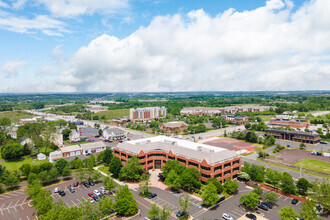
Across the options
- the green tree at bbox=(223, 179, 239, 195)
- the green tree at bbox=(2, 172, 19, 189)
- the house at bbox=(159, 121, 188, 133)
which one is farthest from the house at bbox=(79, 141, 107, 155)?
the green tree at bbox=(223, 179, 239, 195)

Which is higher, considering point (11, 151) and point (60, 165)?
point (60, 165)

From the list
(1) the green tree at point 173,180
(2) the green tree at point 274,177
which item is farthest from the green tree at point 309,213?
(1) the green tree at point 173,180

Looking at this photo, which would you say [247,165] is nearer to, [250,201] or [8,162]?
[250,201]

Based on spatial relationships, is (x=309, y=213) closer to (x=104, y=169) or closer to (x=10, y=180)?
(x=104, y=169)

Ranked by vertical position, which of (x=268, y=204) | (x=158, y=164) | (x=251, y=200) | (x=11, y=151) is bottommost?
(x=268, y=204)

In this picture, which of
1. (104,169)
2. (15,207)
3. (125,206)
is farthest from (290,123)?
(15,207)

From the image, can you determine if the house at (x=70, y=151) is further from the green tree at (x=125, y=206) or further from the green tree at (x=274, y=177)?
the green tree at (x=274, y=177)

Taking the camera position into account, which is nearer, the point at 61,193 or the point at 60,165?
the point at 61,193

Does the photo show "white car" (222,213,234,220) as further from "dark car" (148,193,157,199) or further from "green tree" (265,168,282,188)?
"green tree" (265,168,282,188)
